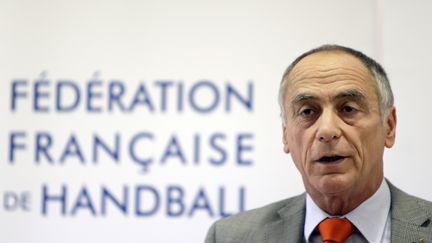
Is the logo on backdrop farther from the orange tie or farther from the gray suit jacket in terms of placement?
the orange tie

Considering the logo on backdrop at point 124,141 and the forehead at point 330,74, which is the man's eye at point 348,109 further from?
the logo on backdrop at point 124,141

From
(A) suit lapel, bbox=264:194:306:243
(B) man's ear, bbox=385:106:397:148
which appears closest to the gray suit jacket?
(A) suit lapel, bbox=264:194:306:243

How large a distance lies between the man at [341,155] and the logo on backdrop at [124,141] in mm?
824

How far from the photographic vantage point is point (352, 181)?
1.41m

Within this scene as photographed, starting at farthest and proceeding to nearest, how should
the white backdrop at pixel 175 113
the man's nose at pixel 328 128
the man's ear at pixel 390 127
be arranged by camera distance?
the white backdrop at pixel 175 113
the man's ear at pixel 390 127
the man's nose at pixel 328 128

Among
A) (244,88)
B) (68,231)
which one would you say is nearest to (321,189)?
(244,88)

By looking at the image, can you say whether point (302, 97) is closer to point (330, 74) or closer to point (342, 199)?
point (330, 74)

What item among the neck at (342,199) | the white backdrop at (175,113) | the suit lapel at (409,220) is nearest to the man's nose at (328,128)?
the neck at (342,199)

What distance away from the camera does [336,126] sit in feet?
4.61

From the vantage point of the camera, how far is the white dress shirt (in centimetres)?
146

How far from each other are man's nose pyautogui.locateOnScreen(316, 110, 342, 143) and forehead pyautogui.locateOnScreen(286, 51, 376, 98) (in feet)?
0.24

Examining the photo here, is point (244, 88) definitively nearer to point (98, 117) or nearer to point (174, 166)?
point (174, 166)

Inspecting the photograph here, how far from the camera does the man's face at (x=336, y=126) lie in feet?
4.62

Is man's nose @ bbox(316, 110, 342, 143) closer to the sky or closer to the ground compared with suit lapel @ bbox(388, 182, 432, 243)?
closer to the sky
